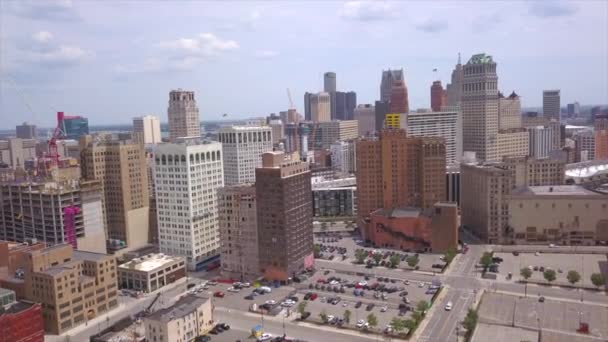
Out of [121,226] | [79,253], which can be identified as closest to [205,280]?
[79,253]

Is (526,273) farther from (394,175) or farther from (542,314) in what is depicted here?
(394,175)

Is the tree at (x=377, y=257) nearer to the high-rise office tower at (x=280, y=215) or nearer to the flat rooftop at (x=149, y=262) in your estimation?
the high-rise office tower at (x=280, y=215)

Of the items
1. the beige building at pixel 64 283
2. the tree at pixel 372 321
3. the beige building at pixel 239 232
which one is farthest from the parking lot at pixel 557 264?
the beige building at pixel 64 283

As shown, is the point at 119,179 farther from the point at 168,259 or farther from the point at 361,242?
the point at 361,242

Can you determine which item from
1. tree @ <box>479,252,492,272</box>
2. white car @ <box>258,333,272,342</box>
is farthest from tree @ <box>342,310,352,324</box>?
tree @ <box>479,252,492,272</box>

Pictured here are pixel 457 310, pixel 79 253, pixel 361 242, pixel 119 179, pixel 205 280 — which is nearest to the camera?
pixel 457 310

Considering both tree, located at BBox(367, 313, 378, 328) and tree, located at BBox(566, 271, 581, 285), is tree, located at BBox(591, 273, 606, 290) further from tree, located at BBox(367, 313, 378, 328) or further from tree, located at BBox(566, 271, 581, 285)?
tree, located at BBox(367, 313, 378, 328)
